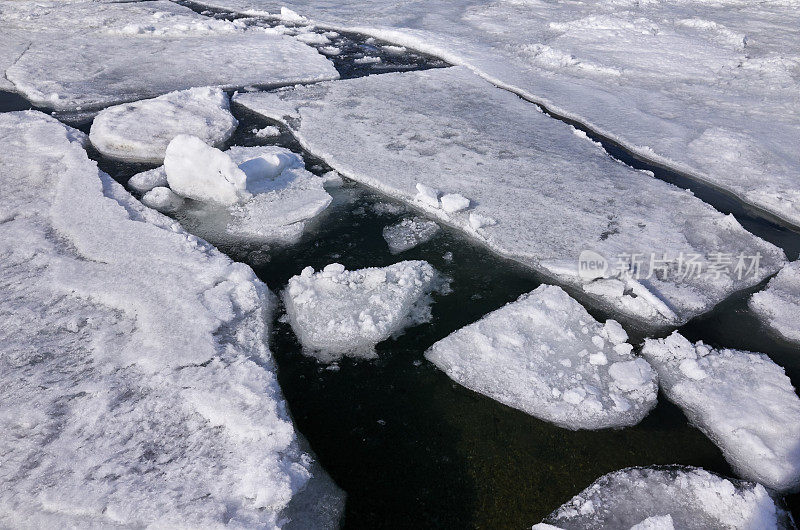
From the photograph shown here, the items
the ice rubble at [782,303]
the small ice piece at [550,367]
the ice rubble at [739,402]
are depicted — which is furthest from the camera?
the ice rubble at [782,303]

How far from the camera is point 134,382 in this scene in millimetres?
2227


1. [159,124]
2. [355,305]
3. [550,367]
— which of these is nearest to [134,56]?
[159,124]

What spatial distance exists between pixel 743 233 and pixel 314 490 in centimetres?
318

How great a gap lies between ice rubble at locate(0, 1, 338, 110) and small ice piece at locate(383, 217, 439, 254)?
10.5 feet

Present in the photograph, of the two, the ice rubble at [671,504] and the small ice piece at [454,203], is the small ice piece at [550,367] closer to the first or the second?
the ice rubble at [671,504]

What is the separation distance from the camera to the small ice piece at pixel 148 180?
375cm

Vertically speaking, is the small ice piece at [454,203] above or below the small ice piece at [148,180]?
above

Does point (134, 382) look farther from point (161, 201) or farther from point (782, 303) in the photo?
point (782, 303)

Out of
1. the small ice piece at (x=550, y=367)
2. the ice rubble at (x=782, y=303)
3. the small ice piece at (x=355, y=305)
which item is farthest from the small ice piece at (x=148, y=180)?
the ice rubble at (x=782, y=303)

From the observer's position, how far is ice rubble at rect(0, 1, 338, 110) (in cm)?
545

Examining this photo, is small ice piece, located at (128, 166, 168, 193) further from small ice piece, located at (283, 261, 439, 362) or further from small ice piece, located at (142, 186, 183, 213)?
small ice piece, located at (283, 261, 439, 362)

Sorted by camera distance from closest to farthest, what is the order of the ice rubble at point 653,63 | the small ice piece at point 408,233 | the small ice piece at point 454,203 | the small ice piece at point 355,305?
1. the small ice piece at point 355,305
2. the small ice piece at point 408,233
3. the small ice piece at point 454,203
4. the ice rubble at point 653,63

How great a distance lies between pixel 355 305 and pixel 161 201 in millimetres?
1778

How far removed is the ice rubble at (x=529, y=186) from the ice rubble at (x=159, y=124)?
420 millimetres
